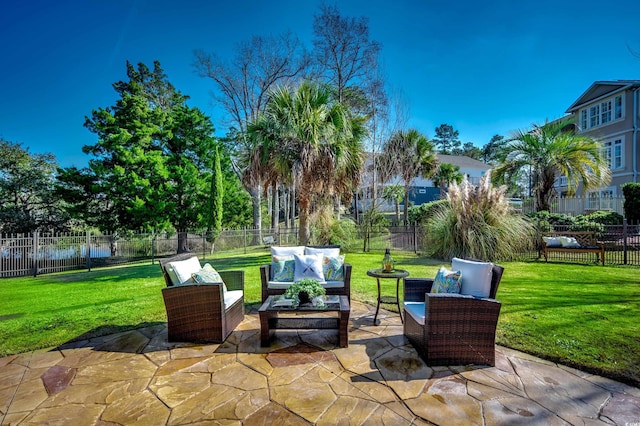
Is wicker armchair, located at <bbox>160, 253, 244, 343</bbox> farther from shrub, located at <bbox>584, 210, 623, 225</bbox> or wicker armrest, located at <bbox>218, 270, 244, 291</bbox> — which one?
shrub, located at <bbox>584, 210, 623, 225</bbox>

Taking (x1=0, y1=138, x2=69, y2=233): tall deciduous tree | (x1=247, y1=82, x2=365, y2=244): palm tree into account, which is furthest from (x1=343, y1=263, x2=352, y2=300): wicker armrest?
(x1=0, y1=138, x2=69, y2=233): tall deciduous tree

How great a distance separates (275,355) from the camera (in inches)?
127

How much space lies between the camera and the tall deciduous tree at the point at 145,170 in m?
15.5

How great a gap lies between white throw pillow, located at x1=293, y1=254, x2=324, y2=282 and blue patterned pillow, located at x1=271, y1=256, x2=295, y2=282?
0.07 m

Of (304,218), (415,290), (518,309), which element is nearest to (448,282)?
(415,290)

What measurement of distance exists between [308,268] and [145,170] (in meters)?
14.8

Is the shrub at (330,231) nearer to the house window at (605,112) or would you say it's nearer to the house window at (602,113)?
the house window at (602,113)

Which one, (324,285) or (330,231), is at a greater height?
(330,231)

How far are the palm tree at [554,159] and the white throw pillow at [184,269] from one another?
12437 millimetres

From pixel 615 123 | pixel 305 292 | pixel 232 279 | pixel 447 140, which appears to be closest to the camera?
pixel 305 292

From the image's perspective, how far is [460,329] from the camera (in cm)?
291

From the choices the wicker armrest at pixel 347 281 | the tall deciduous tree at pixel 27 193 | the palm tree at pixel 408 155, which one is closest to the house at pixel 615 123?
the palm tree at pixel 408 155

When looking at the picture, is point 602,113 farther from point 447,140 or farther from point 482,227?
point 447,140

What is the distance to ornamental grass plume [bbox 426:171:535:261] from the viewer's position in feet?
27.4
